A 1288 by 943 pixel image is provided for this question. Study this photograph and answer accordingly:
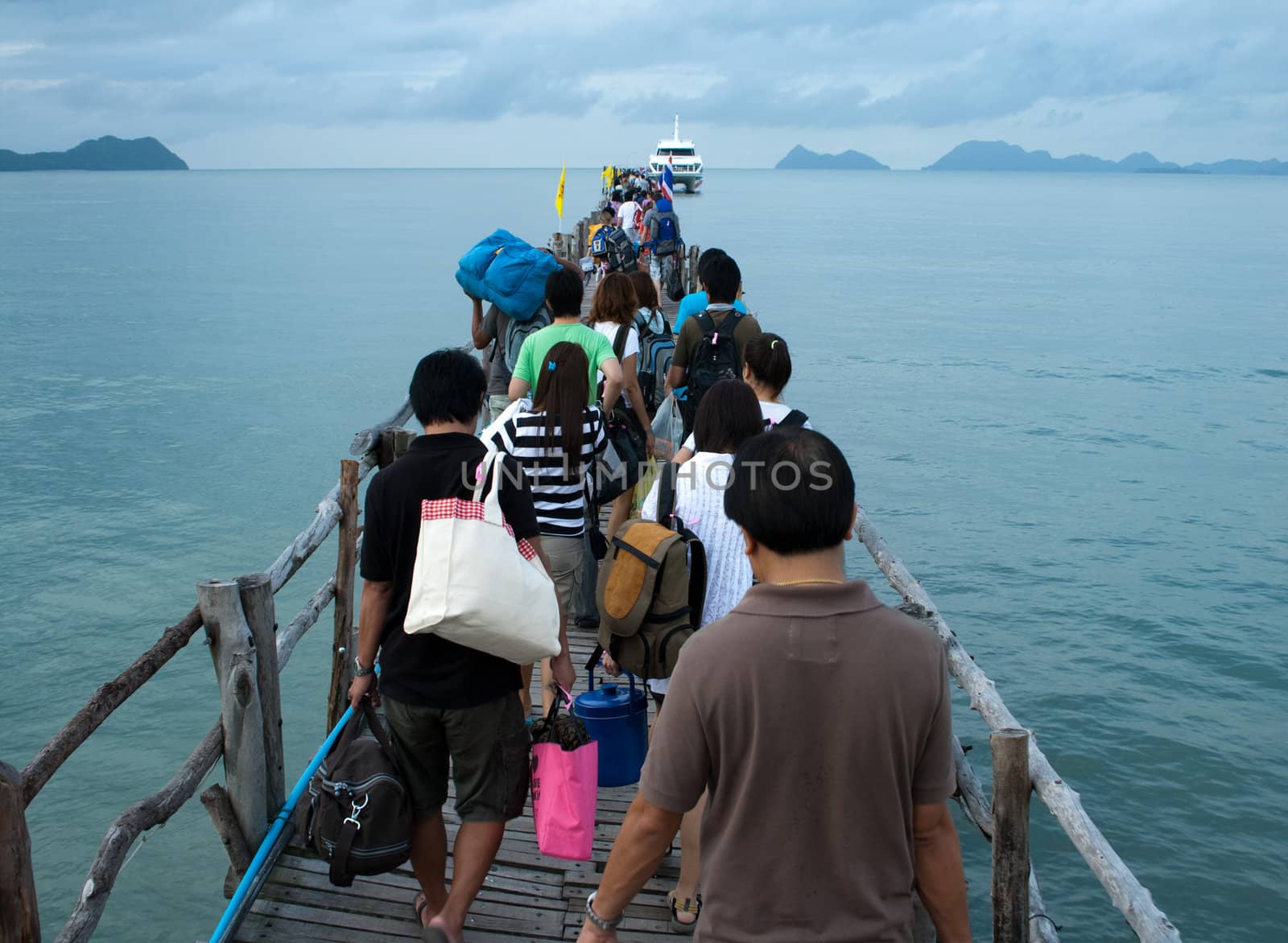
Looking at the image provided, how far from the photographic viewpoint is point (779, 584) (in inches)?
76.7

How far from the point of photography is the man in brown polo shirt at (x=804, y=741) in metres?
1.90

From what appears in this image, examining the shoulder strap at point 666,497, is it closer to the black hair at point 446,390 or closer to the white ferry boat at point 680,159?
the black hair at point 446,390

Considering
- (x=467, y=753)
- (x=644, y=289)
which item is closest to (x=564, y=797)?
(x=467, y=753)

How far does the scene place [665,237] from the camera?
1775 cm

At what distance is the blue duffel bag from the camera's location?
6.32 meters

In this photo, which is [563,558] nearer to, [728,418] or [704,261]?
[728,418]

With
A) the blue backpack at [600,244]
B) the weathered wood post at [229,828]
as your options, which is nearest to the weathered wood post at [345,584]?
the weathered wood post at [229,828]

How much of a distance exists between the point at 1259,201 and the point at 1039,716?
183 m

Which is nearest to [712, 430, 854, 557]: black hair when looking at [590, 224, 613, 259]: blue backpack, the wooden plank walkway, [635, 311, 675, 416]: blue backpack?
the wooden plank walkway

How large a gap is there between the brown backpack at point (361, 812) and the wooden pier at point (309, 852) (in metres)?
0.60

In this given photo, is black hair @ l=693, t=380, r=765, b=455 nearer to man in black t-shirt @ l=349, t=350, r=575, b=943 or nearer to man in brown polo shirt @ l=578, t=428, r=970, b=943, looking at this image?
man in black t-shirt @ l=349, t=350, r=575, b=943

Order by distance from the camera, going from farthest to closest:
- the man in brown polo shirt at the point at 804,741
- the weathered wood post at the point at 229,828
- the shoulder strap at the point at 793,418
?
1. the shoulder strap at the point at 793,418
2. the weathered wood post at the point at 229,828
3. the man in brown polo shirt at the point at 804,741

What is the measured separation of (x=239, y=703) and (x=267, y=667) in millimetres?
213

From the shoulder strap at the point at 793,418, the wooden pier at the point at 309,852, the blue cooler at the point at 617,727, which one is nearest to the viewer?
the wooden pier at the point at 309,852
